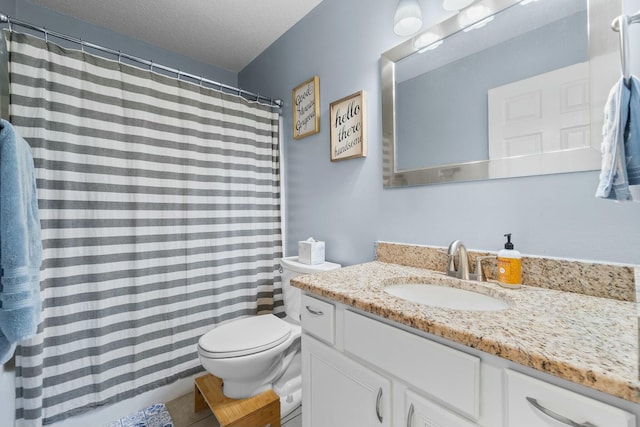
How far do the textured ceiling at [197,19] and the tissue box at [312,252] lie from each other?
1.55 meters

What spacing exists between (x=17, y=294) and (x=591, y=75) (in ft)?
5.96

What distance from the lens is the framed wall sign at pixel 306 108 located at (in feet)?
5.80

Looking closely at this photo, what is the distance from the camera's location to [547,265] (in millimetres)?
882

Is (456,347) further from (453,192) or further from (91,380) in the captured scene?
(91,380)

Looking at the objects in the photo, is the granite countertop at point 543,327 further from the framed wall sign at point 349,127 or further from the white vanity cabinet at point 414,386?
the framed wall sign at point 349,127

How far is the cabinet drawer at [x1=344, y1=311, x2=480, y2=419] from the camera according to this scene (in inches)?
23.1

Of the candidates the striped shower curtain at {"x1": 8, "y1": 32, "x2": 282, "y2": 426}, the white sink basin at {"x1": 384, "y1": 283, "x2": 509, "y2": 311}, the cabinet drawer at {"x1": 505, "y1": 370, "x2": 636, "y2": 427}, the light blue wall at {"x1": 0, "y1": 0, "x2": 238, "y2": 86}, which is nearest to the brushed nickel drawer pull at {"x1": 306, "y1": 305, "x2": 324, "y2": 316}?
the white sink basin at {"x1": 384, "y1": 283, "x2": 509, "y2": 311}

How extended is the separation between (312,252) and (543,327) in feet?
3.72

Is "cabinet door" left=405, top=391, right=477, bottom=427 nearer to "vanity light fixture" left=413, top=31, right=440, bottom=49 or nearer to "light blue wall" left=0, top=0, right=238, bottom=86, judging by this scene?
"vanity light fixture" left=413, top=31, right=440, bottom=49

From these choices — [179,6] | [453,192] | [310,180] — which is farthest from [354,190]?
[179,6]

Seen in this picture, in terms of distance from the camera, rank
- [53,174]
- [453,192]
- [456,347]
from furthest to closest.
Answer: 1. [53,174]
2. [453,192]
3. [456,347]

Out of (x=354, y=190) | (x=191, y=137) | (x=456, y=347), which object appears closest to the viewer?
(x=456, y=347)

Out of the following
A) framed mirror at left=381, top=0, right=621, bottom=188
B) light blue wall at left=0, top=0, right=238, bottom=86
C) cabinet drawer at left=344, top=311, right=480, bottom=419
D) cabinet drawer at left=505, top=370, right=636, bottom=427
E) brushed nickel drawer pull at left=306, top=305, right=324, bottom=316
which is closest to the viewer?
cabinet drawer at left=505, top=370, right=636, bottom=427

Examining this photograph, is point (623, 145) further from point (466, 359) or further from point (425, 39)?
point (425, 39)
